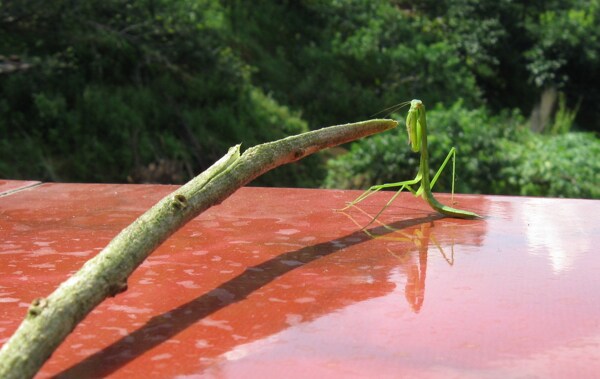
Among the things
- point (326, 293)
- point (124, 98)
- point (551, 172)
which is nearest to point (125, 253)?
point (326, 293)

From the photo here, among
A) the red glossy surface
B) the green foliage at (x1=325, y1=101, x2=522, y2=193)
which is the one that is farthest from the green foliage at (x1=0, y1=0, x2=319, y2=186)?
the red glossy surface

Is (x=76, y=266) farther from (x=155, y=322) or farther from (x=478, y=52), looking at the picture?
(x=478, y=52)

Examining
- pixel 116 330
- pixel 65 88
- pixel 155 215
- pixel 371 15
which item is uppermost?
pixel 371 15

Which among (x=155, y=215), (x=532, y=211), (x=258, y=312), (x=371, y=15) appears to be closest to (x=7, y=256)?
(x=155, y=215)

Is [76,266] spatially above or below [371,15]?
below

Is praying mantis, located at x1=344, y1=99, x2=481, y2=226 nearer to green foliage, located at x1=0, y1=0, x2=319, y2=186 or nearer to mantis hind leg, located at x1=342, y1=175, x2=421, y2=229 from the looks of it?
mantis hind leg, located at x1=342, y1=175, x2=421, y2=229

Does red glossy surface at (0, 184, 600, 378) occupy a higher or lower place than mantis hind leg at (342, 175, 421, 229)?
lower

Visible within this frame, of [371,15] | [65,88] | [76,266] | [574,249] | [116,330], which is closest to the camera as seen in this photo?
[116,330]
